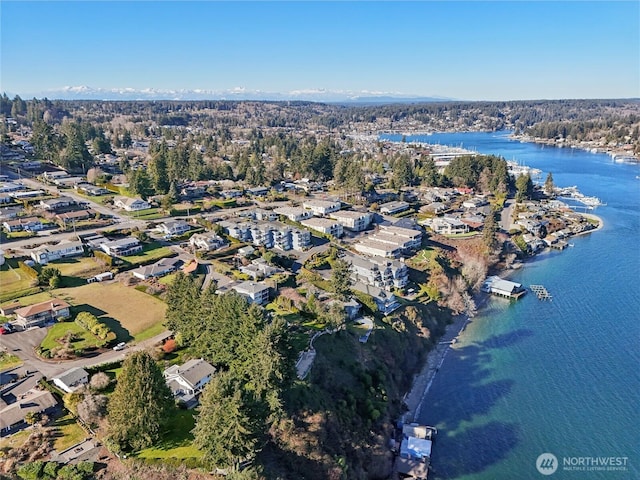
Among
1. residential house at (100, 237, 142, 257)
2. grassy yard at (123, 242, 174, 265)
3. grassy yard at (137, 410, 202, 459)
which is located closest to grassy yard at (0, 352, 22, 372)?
grassy yard at (137, 410, 202, 459)

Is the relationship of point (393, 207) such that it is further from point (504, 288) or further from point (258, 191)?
point (504, 288)

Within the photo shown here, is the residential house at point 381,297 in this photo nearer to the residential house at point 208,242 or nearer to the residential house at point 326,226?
the residential house at point 326,226

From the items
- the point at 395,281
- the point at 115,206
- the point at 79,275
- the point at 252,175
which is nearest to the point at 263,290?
the point at 395,281

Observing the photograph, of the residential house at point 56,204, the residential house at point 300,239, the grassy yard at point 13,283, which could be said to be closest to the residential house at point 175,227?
the residential house at point 300,239

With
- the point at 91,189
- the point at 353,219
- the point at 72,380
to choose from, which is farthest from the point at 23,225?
the point at 353,219

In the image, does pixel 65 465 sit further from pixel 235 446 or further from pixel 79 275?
pixel 79 275

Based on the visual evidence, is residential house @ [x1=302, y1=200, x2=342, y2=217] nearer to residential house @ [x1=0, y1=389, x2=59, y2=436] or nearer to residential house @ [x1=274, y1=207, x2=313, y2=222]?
residential house @ [x1=274, y1=207, x2=313, y2=222]
